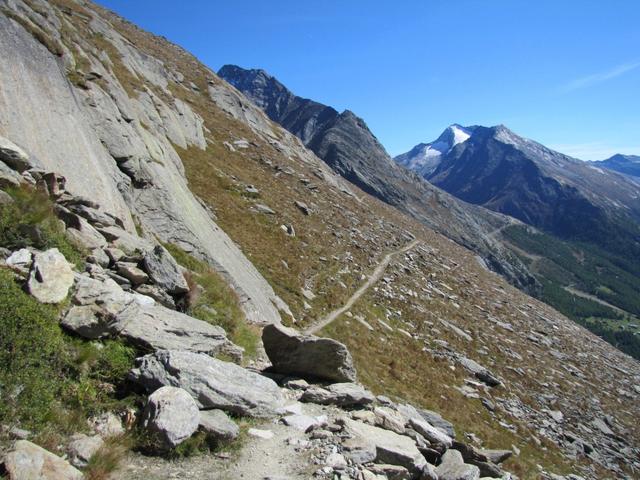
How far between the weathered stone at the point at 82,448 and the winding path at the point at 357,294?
13241 millimetres

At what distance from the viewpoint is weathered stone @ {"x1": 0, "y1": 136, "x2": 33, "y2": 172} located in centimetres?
1250

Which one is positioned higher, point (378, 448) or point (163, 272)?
point (163, 272)

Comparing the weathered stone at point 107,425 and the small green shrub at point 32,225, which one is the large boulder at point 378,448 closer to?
the weathered stone at point 107,425

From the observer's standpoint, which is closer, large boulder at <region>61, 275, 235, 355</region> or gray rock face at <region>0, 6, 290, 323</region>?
large boulder at <region>61, 275, 235, 355</region>

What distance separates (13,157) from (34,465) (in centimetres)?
1041

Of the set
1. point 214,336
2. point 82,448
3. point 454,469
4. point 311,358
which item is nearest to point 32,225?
point 214,336

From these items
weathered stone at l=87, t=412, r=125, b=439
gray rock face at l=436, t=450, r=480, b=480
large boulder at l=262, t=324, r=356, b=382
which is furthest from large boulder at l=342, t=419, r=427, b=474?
weathered stone at l=87, t=412, r=125, b=439

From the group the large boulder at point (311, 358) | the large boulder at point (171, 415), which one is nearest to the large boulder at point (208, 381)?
the large boulder at point (171, 415)

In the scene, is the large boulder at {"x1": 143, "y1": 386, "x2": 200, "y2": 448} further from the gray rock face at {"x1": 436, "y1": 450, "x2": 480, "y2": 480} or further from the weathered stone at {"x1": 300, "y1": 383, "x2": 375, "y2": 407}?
the gray rock face at {"x1": 436, "y1": 450, "x2": 480, "y2": 480}

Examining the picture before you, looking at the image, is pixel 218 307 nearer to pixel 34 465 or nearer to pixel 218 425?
pixel 218 425

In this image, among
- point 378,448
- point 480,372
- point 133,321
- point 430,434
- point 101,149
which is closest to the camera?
point 378,448

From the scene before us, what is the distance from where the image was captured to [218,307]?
49.1 ft

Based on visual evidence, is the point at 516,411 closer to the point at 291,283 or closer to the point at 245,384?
the point at 291,283

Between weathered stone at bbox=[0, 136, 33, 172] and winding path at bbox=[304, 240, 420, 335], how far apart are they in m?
12.8
